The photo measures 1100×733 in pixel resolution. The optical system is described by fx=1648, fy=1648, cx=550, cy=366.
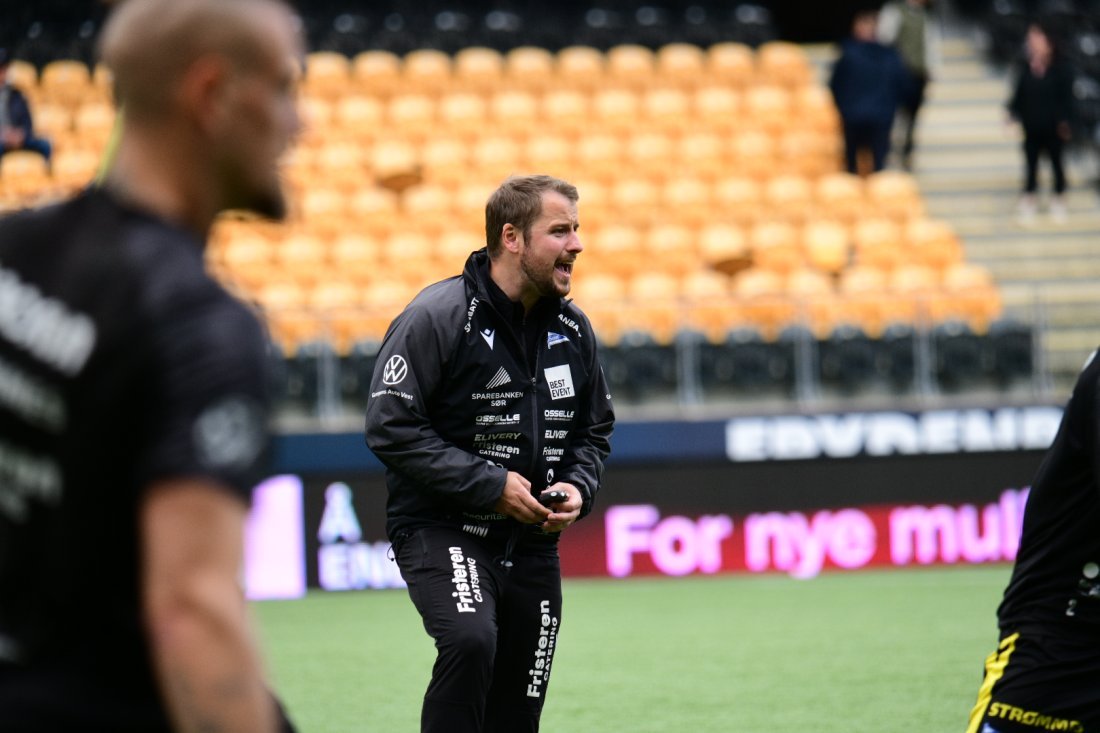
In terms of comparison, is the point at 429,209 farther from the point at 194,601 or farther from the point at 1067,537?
the point at 194,601

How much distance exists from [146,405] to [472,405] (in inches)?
130

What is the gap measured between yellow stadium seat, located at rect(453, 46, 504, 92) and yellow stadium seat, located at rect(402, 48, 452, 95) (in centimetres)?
17

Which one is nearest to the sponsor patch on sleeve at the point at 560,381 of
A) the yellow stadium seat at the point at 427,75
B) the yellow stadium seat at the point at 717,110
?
the yellow stadium seat at the point at 717,110

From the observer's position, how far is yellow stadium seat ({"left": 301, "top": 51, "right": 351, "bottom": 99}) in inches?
812

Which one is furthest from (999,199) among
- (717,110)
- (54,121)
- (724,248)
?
(54,121)

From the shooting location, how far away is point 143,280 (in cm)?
215

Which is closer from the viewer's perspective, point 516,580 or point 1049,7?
point 516,580

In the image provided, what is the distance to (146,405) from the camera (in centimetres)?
211

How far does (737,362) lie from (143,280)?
11.7 meters

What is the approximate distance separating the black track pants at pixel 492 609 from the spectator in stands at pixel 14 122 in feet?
41.7

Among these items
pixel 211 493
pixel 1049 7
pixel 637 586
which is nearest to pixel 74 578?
pixel 211 493

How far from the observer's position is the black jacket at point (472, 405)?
524 centimetres

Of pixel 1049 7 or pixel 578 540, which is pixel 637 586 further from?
pixel 1049 7

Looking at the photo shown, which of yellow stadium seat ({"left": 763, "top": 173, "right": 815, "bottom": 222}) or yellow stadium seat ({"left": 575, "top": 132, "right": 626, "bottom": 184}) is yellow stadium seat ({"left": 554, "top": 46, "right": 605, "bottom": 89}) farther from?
yellow stadium seat ({"left": 763, "top": 173, "right": 815, "bottom": 222})
